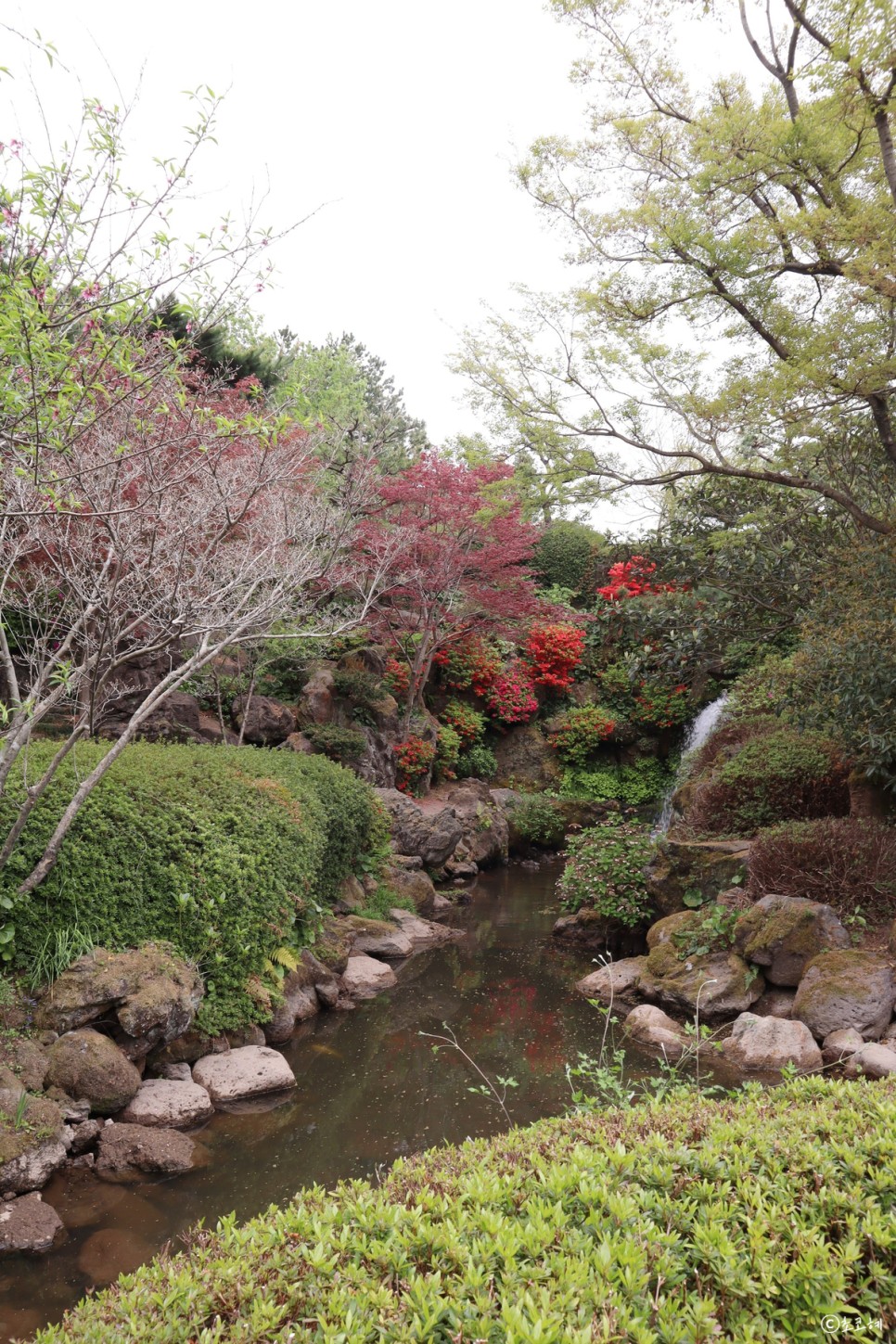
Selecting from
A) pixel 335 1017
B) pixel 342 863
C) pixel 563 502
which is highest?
pixel 563 502

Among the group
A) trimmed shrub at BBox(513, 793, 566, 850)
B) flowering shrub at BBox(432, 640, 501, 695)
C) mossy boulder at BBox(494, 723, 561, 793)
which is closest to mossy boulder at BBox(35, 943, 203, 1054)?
trimmed shrub at BBox(513, 793, 566, 850)

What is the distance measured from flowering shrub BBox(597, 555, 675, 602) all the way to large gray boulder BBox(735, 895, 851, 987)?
521 centimetres

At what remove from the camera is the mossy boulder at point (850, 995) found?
232 inches

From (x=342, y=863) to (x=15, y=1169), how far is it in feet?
16.5

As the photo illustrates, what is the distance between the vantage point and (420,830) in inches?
446

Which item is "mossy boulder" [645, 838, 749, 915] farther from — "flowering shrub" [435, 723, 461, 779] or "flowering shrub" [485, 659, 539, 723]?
"flowering shrub" [485, 659, 539, 723]

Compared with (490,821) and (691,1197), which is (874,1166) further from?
(490,821)

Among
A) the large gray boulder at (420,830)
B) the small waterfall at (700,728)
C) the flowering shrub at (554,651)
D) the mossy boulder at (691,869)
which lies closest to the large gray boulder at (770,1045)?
the mossy boulder at (691,869)

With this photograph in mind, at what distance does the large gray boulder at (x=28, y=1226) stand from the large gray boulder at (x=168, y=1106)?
A: 82cm

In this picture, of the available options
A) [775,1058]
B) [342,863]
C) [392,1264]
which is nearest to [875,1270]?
[392,1264]

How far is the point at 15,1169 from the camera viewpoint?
159 inches

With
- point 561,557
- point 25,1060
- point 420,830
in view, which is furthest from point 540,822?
point 25,1060

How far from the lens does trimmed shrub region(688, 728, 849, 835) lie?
29.9 feet

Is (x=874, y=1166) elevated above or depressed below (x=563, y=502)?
below
